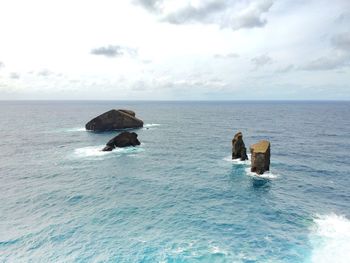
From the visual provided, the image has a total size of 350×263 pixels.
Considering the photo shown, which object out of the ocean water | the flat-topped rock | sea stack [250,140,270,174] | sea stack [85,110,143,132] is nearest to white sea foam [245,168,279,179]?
the ocean water

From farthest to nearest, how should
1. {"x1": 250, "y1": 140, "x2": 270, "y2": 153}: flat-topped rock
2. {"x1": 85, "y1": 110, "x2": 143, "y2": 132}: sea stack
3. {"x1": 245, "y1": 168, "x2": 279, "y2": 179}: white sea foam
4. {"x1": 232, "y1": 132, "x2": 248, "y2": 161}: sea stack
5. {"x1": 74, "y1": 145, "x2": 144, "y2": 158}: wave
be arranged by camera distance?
{"x1": 85, "y1": 110, "x2": 143, "y2": 132}: sea stack
{"x1": 74, "y1": 145, "x2": 144, "y2": 158}: wave
{"x1": 232, "y1": 132, "x2": 248, "y2": 161}: sea stack
{"x1": 250, "y1": 140, "x2": 270, "y2": 153}: flat-topped rock
{"x1": 245, "y1": 168, "x2": 279, "y2": 179}: white sea foam

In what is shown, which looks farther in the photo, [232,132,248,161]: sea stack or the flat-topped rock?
[232,132,248,161]: sea stack

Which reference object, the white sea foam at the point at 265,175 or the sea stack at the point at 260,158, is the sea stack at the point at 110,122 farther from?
the sea stack at the point at 260,158

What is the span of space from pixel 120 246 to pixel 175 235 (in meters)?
7.27

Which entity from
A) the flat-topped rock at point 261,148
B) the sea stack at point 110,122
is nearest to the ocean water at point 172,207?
the flat-topped rock at point 261,148

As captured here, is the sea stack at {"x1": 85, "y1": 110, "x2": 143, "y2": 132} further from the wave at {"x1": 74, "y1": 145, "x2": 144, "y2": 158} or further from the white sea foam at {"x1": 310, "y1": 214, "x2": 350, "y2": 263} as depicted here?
the white sea foam at {"x1": 310, "y1": 214, "x2": 350, "y2": 263}

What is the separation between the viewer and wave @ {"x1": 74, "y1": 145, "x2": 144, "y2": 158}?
258ft

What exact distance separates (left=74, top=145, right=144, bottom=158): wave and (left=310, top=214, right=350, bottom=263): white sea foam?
54.4 metres

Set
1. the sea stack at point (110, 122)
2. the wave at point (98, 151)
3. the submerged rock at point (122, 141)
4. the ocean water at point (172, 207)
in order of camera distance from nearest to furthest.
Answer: the ocean water at point (172, 207) < the wave at point (98, 151) < the submerged rock at point (122, 141) < the sea stack at point (110, 122)

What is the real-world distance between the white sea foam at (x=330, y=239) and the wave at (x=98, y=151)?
54.4 meters

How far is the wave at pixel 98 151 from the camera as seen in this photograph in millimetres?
78562

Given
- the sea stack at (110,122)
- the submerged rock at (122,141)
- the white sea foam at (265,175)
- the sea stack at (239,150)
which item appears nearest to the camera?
the white sea foam at (265,175)

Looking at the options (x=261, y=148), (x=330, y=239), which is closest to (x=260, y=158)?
(x=261, y=148)

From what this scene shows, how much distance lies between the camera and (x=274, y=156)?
76062 mm
